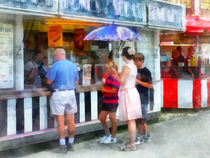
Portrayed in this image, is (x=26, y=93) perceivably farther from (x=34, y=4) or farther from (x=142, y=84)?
(x=142, y=84)

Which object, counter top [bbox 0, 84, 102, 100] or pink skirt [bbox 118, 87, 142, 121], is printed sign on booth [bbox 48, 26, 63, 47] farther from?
pink skirt [bbox 118, 87, 142, 121]

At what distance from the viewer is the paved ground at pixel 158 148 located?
20.2ft

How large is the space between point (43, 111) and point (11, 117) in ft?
2.25

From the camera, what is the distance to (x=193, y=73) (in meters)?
11.0

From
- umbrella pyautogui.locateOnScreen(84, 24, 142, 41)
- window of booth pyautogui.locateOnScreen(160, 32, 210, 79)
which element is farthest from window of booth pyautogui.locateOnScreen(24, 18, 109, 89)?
window of booth pyautogui.locateOnScreen(160, 32, 210, 79)

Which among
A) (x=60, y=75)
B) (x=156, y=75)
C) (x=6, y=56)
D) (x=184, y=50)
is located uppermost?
(x=184, y=50)

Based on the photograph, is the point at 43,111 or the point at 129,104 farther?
the point at 43,111

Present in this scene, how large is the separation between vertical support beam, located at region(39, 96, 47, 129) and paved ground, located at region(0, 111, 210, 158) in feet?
1.42

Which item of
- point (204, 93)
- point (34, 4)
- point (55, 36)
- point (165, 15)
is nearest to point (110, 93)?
point (55, 36)

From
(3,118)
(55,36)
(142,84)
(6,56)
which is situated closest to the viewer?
(3,118)

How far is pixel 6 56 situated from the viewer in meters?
6.25

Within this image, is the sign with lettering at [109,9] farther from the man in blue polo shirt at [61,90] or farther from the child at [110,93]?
the child at [110,93]

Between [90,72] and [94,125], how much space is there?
1.14 m

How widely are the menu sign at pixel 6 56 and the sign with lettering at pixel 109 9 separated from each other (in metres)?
0.96
